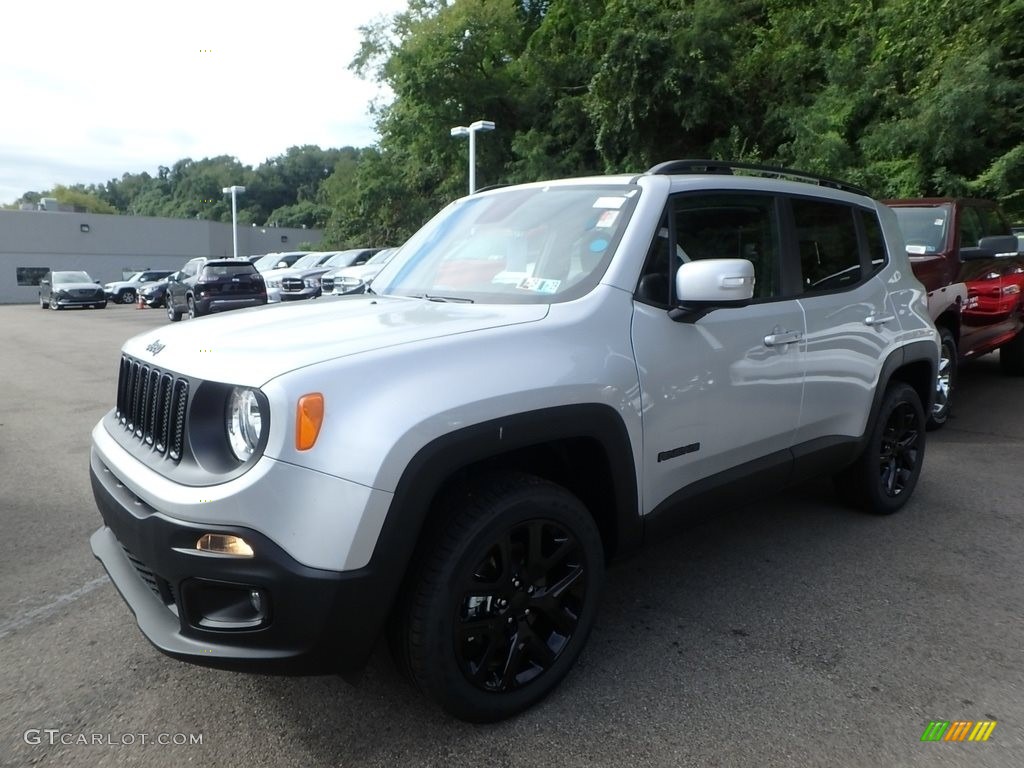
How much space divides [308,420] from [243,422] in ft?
0.80

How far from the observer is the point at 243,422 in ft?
7.15

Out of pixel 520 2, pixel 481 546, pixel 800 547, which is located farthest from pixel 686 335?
pixel 520 2

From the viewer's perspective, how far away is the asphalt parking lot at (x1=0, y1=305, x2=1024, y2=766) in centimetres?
238

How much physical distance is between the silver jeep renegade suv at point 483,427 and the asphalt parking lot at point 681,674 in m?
0.28

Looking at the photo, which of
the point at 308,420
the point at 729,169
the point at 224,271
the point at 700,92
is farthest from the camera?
the point at 700,92

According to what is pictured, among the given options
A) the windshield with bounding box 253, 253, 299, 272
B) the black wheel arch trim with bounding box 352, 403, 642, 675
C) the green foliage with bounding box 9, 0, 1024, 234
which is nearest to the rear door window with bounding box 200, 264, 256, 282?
the windshield with bounding box 253, 253, 299, 272

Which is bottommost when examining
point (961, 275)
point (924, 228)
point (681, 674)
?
point (681, 674)

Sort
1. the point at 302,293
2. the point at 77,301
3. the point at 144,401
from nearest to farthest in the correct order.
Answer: the point at 144,401, the point at 302,293, the point at 77,301

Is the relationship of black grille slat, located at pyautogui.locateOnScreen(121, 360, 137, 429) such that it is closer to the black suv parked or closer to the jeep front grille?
the jeep front grille

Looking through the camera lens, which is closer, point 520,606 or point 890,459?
point 520,606

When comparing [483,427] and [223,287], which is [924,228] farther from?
[223,287]

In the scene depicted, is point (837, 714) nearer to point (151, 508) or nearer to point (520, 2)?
point (151, 508)

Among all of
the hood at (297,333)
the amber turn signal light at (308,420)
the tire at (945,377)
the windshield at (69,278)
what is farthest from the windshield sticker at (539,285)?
the windshield at (69,278)

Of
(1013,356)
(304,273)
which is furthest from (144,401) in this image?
(304,273)
